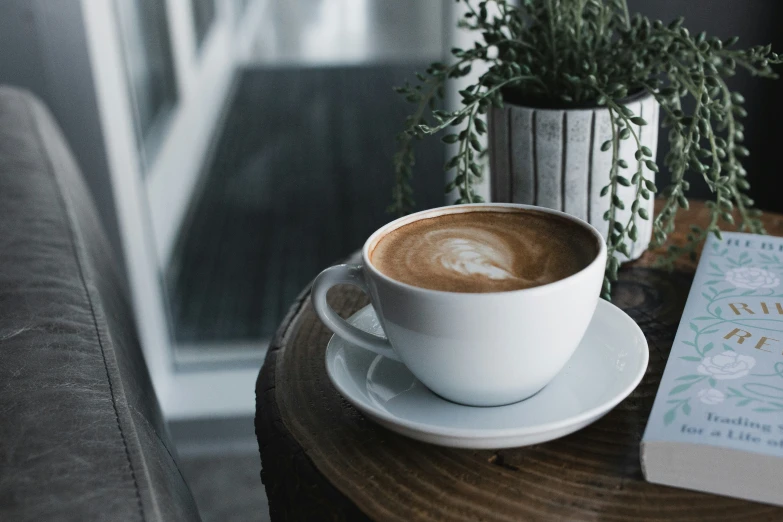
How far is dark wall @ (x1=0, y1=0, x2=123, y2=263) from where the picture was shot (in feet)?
4.12

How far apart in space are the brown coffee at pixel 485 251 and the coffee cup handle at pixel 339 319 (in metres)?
0.02

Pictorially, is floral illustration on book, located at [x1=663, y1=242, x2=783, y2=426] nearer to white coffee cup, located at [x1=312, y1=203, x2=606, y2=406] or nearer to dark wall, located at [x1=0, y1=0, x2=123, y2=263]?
white coffee cup, located at [x1=312, y1=203, x2=606, y2=406]

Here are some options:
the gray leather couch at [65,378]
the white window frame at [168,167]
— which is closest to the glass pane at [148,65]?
the white window frame at [168,167]

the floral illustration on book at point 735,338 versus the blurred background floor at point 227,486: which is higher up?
the floral illustration on book at point 735,338

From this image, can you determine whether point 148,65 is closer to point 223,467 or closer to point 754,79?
point 223,467

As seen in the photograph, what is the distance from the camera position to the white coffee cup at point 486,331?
47 centimetres

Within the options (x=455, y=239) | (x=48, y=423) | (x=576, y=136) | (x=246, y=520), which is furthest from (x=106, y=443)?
(x=246, y=520)

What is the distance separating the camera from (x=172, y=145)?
171 centimetres

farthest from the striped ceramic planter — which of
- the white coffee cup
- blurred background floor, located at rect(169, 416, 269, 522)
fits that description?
blurred background floor, located at rect(169, 416, 269, 522)

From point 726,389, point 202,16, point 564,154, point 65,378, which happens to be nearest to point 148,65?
point 202,16

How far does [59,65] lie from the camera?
1280mm

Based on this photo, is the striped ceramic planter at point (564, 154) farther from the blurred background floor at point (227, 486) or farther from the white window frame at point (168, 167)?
the blurred background floor at point (227, 486)

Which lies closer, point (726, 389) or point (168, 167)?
point (726, 389)

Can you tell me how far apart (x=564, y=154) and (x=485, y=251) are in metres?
0.24
